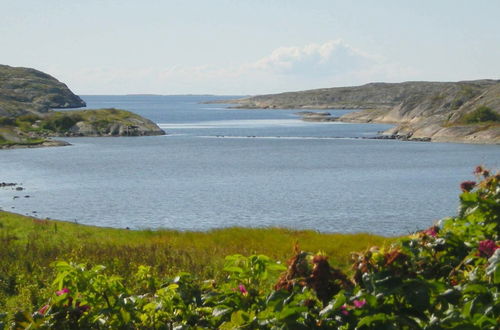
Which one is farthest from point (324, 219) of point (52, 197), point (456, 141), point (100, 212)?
point (456, 141)

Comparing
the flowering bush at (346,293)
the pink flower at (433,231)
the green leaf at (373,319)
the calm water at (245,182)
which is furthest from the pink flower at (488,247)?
the calm water at (245,182)

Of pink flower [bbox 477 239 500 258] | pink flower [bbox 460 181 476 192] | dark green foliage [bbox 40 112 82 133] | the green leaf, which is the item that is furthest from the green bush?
the green leaf

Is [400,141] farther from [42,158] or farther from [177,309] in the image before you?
[177,309]

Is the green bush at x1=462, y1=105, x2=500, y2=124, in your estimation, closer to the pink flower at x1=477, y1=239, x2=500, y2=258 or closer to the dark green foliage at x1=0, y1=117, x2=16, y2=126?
the dark green foliage at x1=0, y1=117, x2=16, y2=126

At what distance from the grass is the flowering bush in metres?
3.40

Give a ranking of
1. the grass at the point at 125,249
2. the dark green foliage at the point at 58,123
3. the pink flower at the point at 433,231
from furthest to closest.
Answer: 1. the dark green foliage at the point at 58,123
2. the grass at the point at 125,249
3. the pink flower at the point at 433,231

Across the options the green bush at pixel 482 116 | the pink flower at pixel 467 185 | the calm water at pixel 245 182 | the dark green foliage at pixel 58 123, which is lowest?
the calm water at pixel 245 182

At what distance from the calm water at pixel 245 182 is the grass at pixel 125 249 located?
5693 millimetres

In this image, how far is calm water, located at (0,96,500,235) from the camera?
5266 cm

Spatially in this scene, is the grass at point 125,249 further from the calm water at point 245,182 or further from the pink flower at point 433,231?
the calm water at point 245,182

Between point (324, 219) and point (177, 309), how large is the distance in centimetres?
4439

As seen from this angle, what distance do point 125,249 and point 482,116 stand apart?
134201mm

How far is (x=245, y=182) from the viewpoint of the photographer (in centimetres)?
7769

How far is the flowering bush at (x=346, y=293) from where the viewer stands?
546cm
